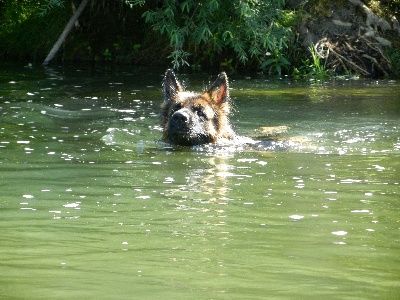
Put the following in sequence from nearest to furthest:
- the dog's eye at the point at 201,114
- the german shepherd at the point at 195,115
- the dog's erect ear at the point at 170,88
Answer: the german shepherd at the point at 195,115 < the dog's eye at the point at 201,114 < the dog's erect ear at the point at 170,88

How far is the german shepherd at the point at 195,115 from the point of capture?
33.7 ft

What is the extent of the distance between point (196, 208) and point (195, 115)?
4.16 metres

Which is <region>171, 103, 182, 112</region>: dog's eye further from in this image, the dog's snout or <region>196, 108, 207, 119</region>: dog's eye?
the dog's snout

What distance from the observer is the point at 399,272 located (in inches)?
183

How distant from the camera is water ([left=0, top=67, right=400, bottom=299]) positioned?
4453 mm

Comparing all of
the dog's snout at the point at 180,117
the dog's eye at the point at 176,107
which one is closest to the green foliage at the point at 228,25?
Answer: the dog's eye at the point at 176,107

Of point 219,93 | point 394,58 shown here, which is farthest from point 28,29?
point 219,93

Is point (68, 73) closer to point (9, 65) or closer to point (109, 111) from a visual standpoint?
point (9, 65)

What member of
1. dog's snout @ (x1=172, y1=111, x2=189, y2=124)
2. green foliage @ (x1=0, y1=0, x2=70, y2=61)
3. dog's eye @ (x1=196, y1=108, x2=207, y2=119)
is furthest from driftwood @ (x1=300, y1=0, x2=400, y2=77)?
dog's snout @ (x1=172, y1=111, x2=189, y2=124)

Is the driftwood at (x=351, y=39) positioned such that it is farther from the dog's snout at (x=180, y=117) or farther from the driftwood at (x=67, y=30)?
the dog's snout at (x=180, y=117)

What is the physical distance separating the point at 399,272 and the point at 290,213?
1.68 metres

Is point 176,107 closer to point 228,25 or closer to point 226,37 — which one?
point 228,25

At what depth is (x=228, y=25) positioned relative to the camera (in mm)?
16969

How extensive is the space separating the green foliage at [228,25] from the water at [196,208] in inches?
145
